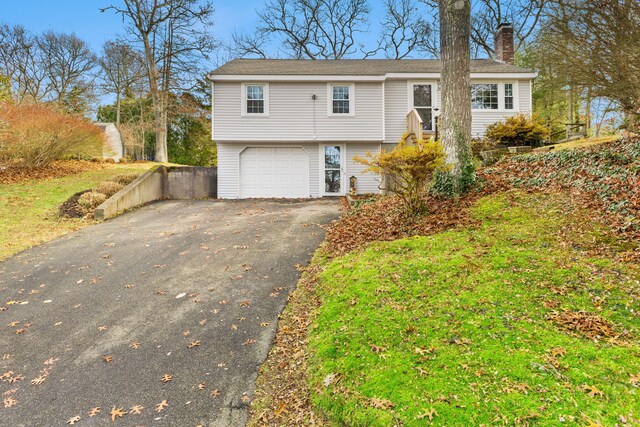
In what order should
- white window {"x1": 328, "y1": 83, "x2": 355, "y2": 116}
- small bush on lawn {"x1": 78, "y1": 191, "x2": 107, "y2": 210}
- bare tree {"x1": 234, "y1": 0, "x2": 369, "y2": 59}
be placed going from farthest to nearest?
bare tree {"x1": 234, "y1": 0, "x2": 369, "y2": 59} < white window {"x1": 328, "y1": 83, "x2": 355, "y2": 116} < small bush on lawn {"x1": 78, "y1": 191, "x2": 107, "y2": 210}

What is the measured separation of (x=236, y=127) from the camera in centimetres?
1457

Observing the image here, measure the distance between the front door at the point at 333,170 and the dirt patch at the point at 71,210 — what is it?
8541 millimetres

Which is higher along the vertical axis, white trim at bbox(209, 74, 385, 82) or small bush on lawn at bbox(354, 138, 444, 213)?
white trim at bbox(209, 74, 385, 82)

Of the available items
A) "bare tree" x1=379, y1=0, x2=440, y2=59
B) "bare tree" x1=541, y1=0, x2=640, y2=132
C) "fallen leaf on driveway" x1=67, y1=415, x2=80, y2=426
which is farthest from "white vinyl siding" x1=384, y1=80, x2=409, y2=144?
"fallen leaf on driveway" x1=67, y1=415, x2=80, y2=426

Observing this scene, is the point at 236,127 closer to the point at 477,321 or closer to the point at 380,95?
the point at 380,95

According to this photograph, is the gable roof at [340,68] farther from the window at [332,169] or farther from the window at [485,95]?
the window at [332,169]

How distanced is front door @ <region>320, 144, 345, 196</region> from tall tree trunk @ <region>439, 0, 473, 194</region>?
7.81 metres

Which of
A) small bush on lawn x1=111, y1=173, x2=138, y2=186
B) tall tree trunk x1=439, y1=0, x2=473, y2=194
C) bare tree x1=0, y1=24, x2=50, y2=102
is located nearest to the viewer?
tall tree trunk x1=439, y1=0, x2=473, y2=194

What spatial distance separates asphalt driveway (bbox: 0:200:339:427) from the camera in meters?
3.27

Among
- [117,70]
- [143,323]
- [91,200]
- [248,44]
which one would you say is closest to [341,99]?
[91,200]

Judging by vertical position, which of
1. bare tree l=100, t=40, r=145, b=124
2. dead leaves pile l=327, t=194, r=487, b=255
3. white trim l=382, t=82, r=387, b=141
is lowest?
dead leaves pile l=327, t=194, r=487, b=255

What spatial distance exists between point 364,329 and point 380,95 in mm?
12892

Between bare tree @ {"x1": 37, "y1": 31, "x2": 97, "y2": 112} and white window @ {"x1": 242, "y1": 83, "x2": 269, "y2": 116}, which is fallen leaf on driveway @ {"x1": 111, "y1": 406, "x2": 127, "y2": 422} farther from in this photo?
bare tree @ {"x1": 37, "y1": 31, "x2": 97, "y2": 112}

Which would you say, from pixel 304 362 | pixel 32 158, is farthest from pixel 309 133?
pixel 304 362
